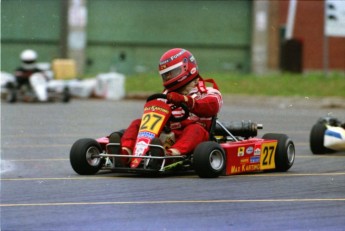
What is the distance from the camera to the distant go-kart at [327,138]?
11.8m

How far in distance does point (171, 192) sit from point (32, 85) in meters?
18.5

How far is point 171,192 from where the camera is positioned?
27.0 feet

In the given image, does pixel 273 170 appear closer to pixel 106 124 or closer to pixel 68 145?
pixel 68 145

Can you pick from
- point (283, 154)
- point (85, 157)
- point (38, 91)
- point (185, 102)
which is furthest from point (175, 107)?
point (38, 91)

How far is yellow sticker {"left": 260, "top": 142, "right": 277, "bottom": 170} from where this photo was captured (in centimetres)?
990

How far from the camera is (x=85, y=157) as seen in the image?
9.52m

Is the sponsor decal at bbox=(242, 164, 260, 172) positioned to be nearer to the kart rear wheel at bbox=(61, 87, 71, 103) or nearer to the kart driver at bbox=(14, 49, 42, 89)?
the kart rear wheel at bbox=(61, 87, 71, 103)

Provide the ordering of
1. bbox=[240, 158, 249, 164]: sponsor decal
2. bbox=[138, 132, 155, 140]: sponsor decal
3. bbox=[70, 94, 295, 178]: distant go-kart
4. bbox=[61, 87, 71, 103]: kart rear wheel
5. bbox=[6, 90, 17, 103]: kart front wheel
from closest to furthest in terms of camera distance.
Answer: bbox=[70, 94, 295, 178]: distant go-kart, bbox=[138, 132, 155, 140]: sponsor decal, bbox=[240, 158, 249, 164]: sponsor decal, bbox=[61, 87, 71, 103]: kart rear wheel, bbox=[6, 90, 17, 103]: kart front wheel

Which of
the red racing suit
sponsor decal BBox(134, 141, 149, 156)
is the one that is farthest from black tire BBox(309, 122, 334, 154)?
sponsor decal BBox(134, 141, 149, 156)

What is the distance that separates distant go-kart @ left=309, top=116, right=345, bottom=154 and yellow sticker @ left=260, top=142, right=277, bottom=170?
192cm

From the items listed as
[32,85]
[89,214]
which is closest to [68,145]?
[89,214]

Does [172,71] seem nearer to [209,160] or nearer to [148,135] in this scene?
[148,135]

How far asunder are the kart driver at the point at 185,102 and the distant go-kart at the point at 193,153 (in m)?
0.07

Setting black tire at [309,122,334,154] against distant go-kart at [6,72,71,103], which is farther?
distant go-kart at [6,72,71,103]
